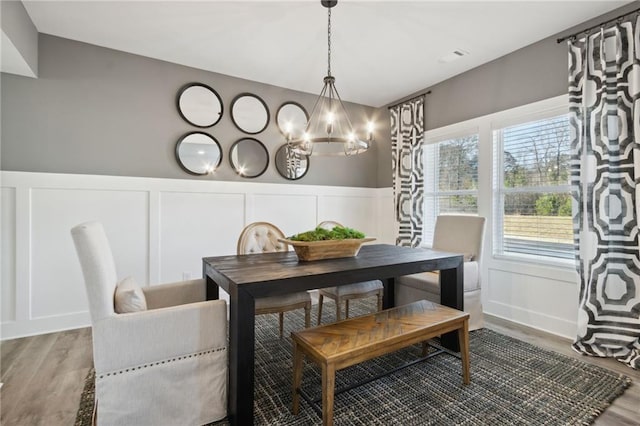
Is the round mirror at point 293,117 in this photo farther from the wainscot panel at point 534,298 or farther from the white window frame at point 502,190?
the wainscot panel at point 534,298

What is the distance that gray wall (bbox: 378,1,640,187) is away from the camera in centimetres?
282

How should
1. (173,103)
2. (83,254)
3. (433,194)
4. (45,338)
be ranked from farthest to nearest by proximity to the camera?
1. (433,194)
2. (173,103)
3. (45,338)
4. (83,254)

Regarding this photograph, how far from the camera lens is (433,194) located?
411 centimetres

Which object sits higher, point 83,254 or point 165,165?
point 165,165

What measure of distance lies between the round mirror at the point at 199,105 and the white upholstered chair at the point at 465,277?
271cm

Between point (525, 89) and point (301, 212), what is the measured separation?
2778 mm

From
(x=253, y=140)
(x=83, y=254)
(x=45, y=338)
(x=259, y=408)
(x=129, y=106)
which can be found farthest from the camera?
(x=253, y=140)

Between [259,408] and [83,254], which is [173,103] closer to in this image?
[83,254]

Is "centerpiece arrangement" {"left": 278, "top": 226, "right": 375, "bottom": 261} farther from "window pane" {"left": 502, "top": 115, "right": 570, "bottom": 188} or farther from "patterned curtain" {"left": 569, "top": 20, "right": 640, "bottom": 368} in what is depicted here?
"window pane" {"left": 502, "top": 115, "right": 570, "bottom": 188}

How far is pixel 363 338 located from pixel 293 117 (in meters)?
3.19

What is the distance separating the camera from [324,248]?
213 centimetres

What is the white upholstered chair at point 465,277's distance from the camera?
273cm

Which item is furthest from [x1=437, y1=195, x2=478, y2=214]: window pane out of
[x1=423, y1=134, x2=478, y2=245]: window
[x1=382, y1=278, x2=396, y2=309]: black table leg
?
[x1=382, y1=278, x2=396, y2=309]: black table leg

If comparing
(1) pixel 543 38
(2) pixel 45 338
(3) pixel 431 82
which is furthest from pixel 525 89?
(2) pixel 45 338
